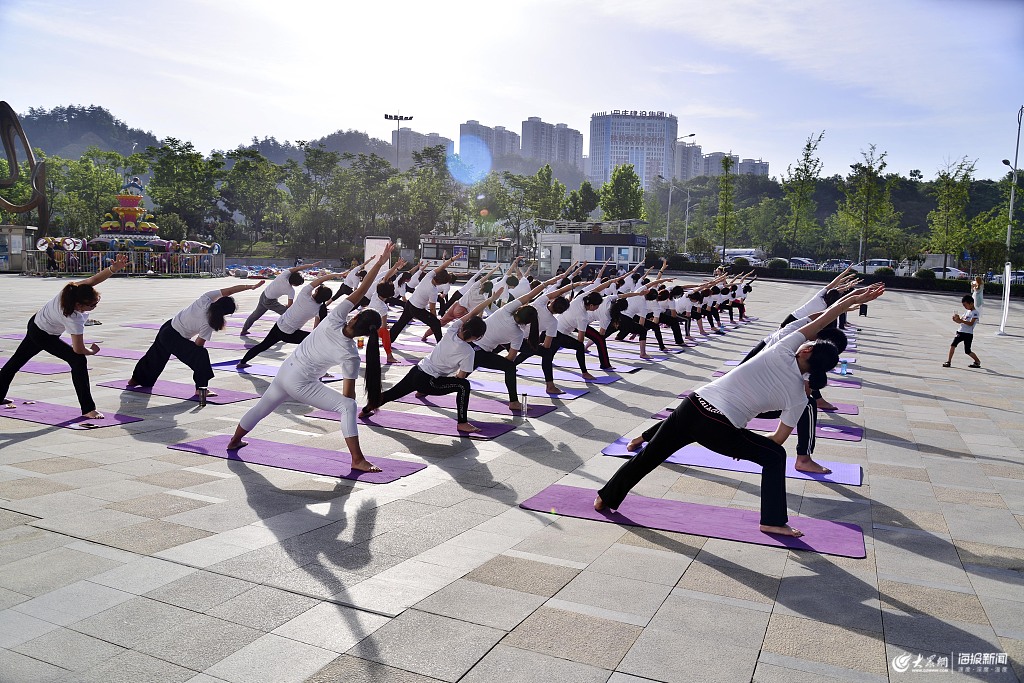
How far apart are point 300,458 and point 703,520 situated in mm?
4117

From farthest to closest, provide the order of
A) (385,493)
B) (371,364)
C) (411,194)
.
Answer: (411,194), (371,364), (385,493)

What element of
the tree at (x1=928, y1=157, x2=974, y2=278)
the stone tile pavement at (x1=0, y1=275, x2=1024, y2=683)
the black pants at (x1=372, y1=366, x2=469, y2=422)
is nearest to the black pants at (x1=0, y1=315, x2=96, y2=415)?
the stone tile pavement at (x1=0, y1=275, x2=1024, y2=683)

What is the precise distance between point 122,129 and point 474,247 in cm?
18615

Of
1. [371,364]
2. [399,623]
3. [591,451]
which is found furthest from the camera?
[371,364]

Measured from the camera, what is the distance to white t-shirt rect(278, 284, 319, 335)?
1273cm

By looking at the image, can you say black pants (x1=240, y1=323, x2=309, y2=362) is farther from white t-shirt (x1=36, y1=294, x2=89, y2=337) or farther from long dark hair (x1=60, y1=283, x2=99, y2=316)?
long dark hair (x1=60, y1=283, x2=99, y2=316)

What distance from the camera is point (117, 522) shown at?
5.78 meters

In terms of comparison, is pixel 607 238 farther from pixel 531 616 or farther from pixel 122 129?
pixel 122 129

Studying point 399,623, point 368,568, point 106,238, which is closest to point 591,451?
point 368,568

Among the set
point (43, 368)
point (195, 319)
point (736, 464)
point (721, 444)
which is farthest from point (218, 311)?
point (721, 444)

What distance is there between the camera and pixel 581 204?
8050 centimetres

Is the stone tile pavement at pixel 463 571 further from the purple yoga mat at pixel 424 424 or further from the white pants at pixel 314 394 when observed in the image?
the white pants at pixel 314 394

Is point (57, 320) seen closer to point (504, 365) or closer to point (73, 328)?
point (73, 328)

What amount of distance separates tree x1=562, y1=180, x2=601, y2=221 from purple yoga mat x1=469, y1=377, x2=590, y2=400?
225ft
